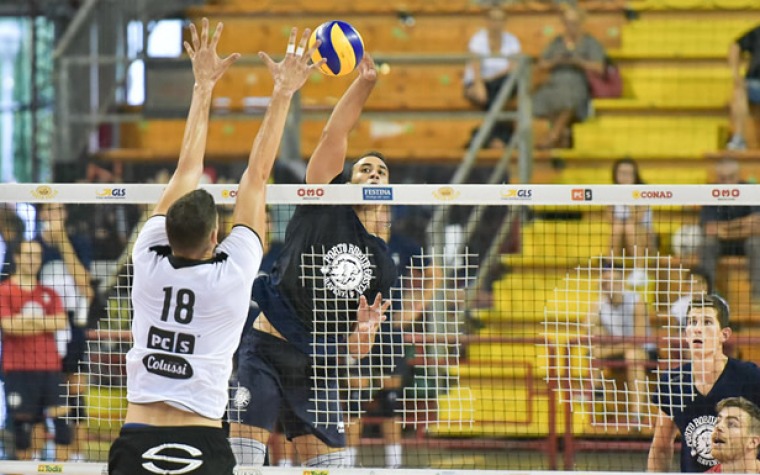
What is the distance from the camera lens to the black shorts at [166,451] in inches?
Result: 217

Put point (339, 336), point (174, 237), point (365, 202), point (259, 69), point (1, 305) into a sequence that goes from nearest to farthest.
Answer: point (174, 237)
point (365, 202)
point (339, 336)
point (1, 305)
point (259, 69)

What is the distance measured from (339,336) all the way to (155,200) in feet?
5.01

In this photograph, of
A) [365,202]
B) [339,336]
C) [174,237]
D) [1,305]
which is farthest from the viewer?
[1,305]

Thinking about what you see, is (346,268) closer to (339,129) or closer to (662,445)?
(339,129)

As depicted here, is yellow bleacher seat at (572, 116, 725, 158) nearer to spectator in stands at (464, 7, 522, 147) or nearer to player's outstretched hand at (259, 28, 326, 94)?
spectator in stands at (464, 7, 522, 147)

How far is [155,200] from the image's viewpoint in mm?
7309

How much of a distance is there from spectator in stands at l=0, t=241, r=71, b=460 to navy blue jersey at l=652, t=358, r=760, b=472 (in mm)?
4969

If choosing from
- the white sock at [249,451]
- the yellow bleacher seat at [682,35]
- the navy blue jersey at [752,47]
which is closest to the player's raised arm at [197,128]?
the white sock at [249,451]

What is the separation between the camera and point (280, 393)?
7.62 m

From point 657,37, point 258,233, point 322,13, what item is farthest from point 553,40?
point 258,233

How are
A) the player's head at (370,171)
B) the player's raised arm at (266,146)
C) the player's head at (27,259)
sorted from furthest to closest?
the player's head at (27,259) < the player's head at (370,171) < the player's raised arm at (266,146)

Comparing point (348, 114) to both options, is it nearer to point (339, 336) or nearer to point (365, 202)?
point (365, 202)

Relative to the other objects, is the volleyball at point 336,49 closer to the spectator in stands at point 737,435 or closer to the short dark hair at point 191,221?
the short dark hair at point 191,221

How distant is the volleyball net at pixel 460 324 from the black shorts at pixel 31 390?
40mm
